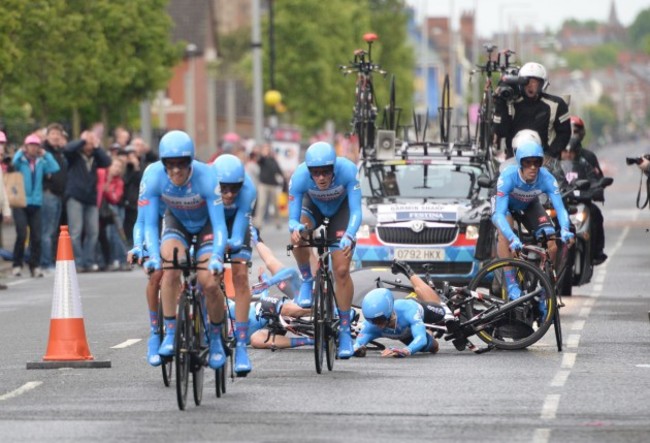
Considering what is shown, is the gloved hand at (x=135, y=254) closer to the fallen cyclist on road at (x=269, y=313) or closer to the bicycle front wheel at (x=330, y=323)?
the bicycle front wheel at (x=330, y=323)

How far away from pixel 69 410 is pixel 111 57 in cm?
2821

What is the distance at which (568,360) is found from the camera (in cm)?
1531

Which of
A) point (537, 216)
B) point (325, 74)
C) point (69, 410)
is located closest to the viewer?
point (69, 410)

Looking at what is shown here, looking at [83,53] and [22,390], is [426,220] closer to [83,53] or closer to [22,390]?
[22,390]

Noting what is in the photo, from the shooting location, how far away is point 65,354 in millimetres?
15148

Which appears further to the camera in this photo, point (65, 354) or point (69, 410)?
point (65, 354)

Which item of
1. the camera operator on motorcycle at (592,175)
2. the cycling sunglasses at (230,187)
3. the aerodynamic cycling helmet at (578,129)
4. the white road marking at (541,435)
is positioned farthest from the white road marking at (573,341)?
the aerodynamic cycling helmet at (578,129)

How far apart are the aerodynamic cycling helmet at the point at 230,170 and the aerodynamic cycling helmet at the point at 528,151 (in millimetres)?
4008

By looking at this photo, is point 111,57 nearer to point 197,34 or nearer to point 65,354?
point 65,354

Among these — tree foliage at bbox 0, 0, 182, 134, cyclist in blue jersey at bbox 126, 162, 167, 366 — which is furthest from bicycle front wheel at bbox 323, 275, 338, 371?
tree foliage at bbox 0, 0, 182, 134

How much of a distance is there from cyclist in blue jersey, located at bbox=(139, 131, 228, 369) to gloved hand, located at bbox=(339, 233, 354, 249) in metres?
2.02

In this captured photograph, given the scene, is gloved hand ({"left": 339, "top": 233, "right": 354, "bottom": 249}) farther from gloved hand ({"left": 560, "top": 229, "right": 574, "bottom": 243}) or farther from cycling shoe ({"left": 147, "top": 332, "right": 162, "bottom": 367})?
gloved hand ({"left": 560, "top": 229, "right": 574, "bottom": 243})

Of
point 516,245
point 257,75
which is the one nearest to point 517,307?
point 516,245

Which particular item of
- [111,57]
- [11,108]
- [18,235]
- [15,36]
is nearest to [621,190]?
[11,108]
